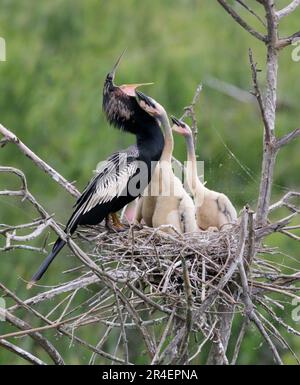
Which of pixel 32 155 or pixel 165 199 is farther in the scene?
pixel 165 199

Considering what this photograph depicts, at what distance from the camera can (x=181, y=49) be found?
1191 centimetres

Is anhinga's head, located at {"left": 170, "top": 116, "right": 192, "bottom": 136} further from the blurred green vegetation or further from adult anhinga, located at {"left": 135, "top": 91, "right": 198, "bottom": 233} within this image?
the blurred green vegetation

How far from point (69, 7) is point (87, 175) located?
3.40 metres

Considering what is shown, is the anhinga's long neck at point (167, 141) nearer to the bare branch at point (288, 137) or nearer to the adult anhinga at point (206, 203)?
the adult anhinga at point (206, 203)

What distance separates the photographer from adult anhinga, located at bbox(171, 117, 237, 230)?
18.0ft

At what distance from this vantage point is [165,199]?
5363 mm

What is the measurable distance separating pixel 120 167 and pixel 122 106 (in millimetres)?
400

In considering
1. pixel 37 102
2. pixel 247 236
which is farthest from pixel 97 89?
pixel 247 236

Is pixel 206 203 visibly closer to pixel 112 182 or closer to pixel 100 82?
pixel 112 182

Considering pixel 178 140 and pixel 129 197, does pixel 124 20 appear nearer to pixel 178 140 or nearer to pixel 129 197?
pixel 178 140

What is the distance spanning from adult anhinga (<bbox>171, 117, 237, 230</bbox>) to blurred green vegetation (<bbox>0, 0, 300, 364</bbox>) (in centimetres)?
332

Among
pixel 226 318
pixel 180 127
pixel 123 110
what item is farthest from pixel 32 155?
pixel 180 127

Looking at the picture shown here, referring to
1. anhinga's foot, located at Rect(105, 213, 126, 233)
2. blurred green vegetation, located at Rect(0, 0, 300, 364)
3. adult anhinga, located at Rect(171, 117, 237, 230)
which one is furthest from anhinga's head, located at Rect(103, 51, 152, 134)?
blurred green vegetation, located at Rect(0, 0, 300, 364)

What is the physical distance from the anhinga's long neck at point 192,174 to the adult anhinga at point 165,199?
0.11 m
